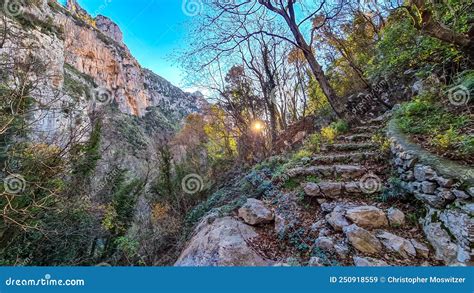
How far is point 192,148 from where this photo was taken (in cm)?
1535

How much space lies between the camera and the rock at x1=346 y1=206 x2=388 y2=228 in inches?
124

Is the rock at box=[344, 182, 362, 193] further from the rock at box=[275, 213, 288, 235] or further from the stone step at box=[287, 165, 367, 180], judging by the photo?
the rock at box=[275, 213, 288, 235]

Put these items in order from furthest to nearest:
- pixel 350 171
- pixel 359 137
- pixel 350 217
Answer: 1. pixel 359 137
2. pixel 350 171
3. pixel 350 217

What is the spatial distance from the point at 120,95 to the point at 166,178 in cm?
4705

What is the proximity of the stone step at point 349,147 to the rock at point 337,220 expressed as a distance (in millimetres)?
2657

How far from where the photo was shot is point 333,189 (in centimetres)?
409

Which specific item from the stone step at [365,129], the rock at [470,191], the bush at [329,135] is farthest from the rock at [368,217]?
the stone step at [365,129]

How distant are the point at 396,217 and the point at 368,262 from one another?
901 millimetres

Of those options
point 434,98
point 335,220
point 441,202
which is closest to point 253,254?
point 335,220

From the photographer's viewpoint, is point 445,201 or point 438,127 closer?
point 445,201

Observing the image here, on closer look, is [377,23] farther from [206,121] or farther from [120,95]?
[120,95]

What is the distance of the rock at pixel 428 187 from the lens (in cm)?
293

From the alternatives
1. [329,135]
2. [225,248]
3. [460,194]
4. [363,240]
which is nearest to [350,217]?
[363,240]

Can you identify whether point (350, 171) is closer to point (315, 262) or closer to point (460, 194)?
point (460, 194)
